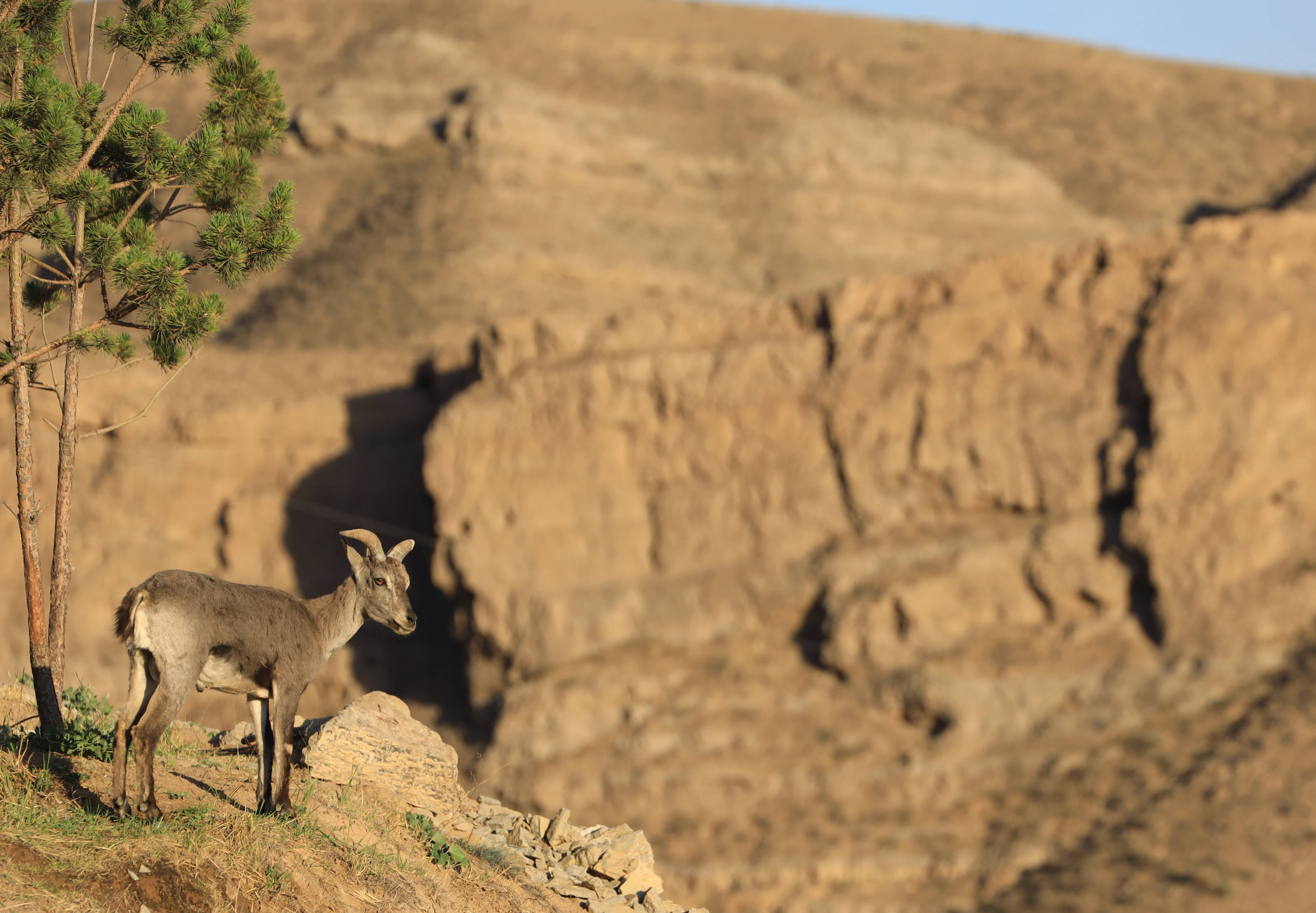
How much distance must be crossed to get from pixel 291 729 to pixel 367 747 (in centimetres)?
73

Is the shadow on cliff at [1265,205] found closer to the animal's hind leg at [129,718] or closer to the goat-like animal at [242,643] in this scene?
the goat-like animal at [242,643]

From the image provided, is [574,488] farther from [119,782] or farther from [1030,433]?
[119,782]

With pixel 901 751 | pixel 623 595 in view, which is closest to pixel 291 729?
pixel 901 751

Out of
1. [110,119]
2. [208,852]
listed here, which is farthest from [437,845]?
[110,119]

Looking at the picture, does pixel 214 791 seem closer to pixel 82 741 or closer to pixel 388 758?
pixel 82 741

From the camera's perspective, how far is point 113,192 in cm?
1341

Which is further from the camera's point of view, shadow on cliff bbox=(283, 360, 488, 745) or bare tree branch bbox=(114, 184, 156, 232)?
shadow on cliff bbox=(283, 360, 488, 745)

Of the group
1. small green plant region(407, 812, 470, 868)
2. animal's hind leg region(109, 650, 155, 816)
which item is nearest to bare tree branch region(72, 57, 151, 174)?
animal's hind leg region(109, 650, 155, 816)

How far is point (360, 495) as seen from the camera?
36.2m

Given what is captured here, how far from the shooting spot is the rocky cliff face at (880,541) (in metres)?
25.8

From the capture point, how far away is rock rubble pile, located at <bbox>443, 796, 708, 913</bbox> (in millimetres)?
10633

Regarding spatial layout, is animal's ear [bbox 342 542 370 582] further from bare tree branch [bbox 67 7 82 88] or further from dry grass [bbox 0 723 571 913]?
bare tree branch [bbox 67 7 82 88]

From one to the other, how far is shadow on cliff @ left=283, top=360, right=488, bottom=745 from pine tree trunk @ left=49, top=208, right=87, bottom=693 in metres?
20.1

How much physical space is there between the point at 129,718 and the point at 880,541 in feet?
69.9
